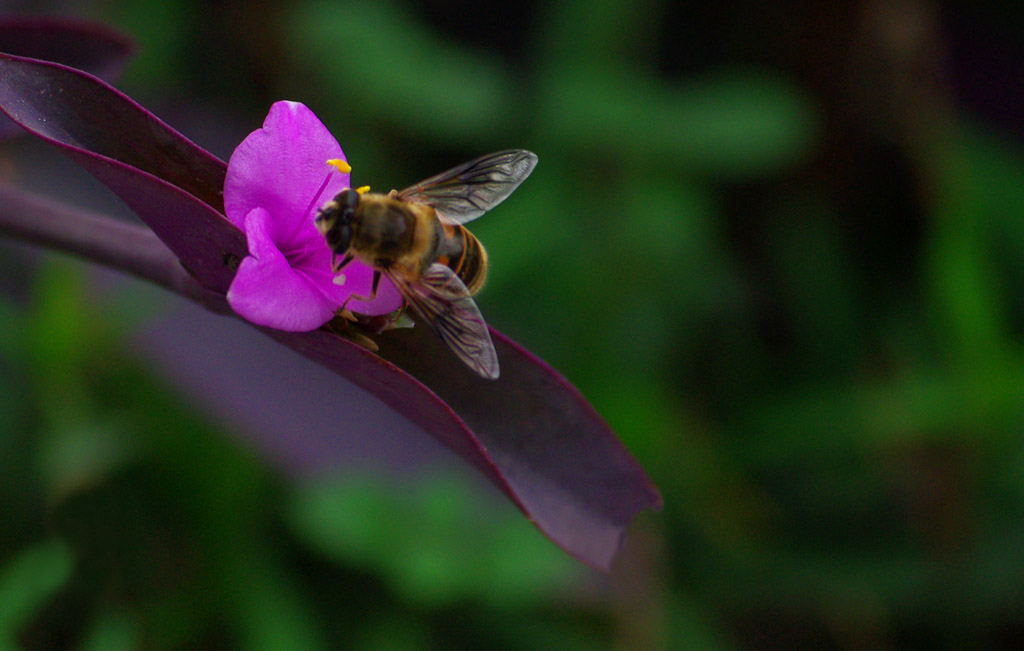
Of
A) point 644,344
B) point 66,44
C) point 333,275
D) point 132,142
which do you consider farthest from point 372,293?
point 644,344

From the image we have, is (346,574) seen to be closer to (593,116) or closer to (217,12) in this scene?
(593,116)

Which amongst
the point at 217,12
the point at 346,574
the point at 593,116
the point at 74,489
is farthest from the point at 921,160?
the point at 74,489

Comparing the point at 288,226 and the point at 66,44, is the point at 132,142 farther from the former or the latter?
the point at 66,44

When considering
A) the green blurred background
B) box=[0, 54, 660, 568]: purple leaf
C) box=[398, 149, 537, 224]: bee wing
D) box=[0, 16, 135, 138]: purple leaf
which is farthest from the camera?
the green blurred background

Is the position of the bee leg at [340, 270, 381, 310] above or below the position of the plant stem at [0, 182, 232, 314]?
above

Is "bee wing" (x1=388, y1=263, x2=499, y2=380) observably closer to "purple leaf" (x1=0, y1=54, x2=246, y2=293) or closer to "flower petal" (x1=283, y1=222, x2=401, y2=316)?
"flower petal" (x1=283, y1=222, x2=401, y2=316)

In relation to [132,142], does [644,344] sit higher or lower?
lower

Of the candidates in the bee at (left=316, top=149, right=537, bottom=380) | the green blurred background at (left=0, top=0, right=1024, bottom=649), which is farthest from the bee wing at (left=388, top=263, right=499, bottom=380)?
the green blurred background at (left=0, top=0, right=1024, bottom=649)

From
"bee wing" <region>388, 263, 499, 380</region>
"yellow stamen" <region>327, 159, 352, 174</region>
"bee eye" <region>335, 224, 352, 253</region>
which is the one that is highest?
"yellow stamen" <region>327, 159, 352, 174</region>
